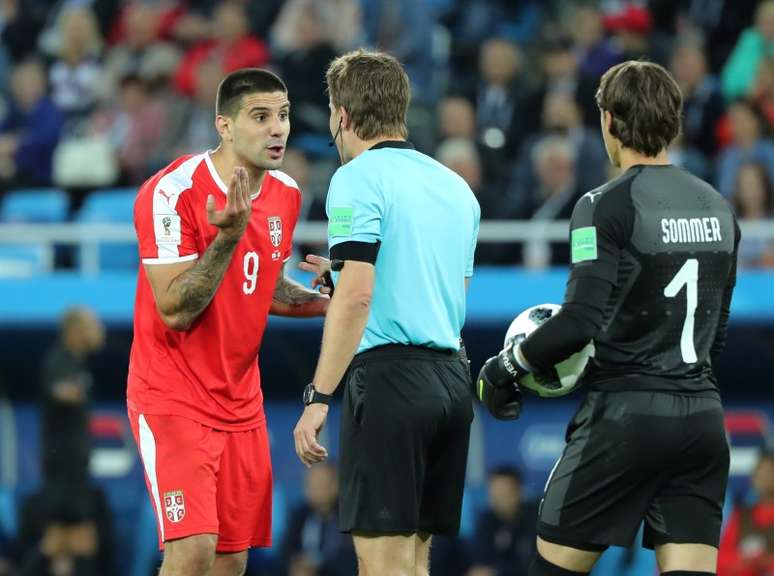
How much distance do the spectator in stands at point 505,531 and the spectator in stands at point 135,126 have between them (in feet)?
13.4

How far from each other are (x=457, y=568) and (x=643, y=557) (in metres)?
1.43

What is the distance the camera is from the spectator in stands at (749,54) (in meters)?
13.0

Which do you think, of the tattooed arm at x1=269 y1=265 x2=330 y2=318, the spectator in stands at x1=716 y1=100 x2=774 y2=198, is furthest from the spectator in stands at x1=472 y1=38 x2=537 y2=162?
the tattooed arm at x1=269 y1=265 x2=330 y2=318

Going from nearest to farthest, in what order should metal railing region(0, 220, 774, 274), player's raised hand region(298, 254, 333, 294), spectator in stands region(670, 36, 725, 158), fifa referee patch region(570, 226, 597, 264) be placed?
fifa referee patch region(570, 226, 597, 264), player's raised hand region(298, 254, 333, 294), metal railing region(0, 220, 774, 274), spectator in stands region(670, 36, 725, 158)

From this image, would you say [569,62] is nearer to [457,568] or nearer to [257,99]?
[457,568]

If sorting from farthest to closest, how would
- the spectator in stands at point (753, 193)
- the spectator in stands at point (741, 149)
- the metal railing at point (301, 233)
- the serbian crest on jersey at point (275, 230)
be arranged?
the spectator in stands at point (741, 149) → the spectator in stands at point (753, 193) → the metal railing at point (301, 233) → the serbian crest on jersey at point (275, 230)

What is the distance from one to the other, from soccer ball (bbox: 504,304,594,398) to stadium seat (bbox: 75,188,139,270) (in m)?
7.49

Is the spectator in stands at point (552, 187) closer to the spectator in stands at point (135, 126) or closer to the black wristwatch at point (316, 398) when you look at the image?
the spectator in stands at point (135, 126)

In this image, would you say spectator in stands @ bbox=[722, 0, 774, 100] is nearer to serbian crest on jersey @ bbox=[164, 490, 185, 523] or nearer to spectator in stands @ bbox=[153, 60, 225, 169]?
spectator in stands @ bbox=[153, 60, 225, 169]

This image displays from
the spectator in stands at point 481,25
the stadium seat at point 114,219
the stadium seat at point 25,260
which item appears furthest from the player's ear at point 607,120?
the spectator in stands at point 481,25

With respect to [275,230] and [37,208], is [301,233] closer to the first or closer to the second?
[37,208]

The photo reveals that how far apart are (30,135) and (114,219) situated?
5.66 feet

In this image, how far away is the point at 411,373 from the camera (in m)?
5.81

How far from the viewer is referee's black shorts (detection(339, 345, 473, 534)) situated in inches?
226
